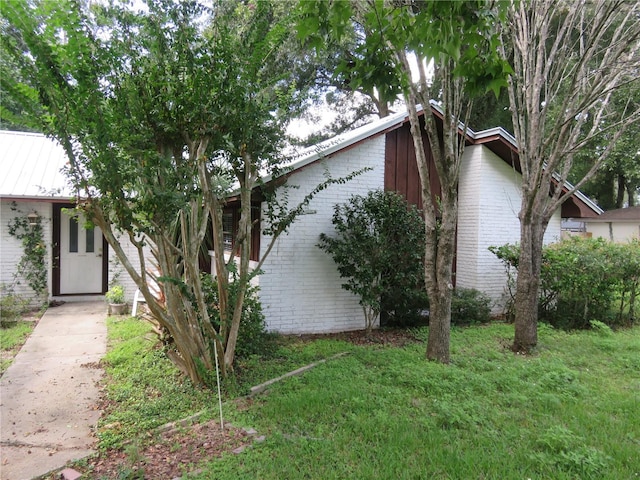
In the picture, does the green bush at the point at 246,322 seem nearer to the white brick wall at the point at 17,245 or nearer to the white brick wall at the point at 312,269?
the white brick wall at the point at 312,269


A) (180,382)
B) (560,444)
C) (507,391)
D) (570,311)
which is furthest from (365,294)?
(570,311)

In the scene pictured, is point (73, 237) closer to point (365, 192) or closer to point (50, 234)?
point (50, 234)

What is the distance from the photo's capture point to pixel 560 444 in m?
3.32

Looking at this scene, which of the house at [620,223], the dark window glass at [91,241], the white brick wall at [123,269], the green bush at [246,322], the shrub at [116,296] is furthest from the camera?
the house at [620,223]

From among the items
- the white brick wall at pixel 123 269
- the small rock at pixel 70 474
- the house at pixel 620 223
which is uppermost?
the house at pixel 620 223

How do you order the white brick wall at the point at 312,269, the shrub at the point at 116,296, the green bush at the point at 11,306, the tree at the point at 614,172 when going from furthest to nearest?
the tree at the point at 614,172 < the shrub at the point at 116,296 < the green bush at the point at 11,306 < the white brick wall at the point at 312,269

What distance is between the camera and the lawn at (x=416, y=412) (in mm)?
3133

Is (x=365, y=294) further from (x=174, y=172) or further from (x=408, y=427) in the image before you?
(x=174, y=172)

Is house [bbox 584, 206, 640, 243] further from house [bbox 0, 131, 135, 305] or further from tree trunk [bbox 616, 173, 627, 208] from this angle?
house [bbox 0, 131, 135, 305]

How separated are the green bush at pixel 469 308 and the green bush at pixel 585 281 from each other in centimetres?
74

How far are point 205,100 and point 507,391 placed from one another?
4457 millimetres

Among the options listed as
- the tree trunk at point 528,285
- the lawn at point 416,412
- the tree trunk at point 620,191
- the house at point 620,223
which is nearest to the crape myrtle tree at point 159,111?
the lawn at point 416,412

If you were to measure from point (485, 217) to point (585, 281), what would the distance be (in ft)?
7.63

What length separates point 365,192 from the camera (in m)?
7.95
